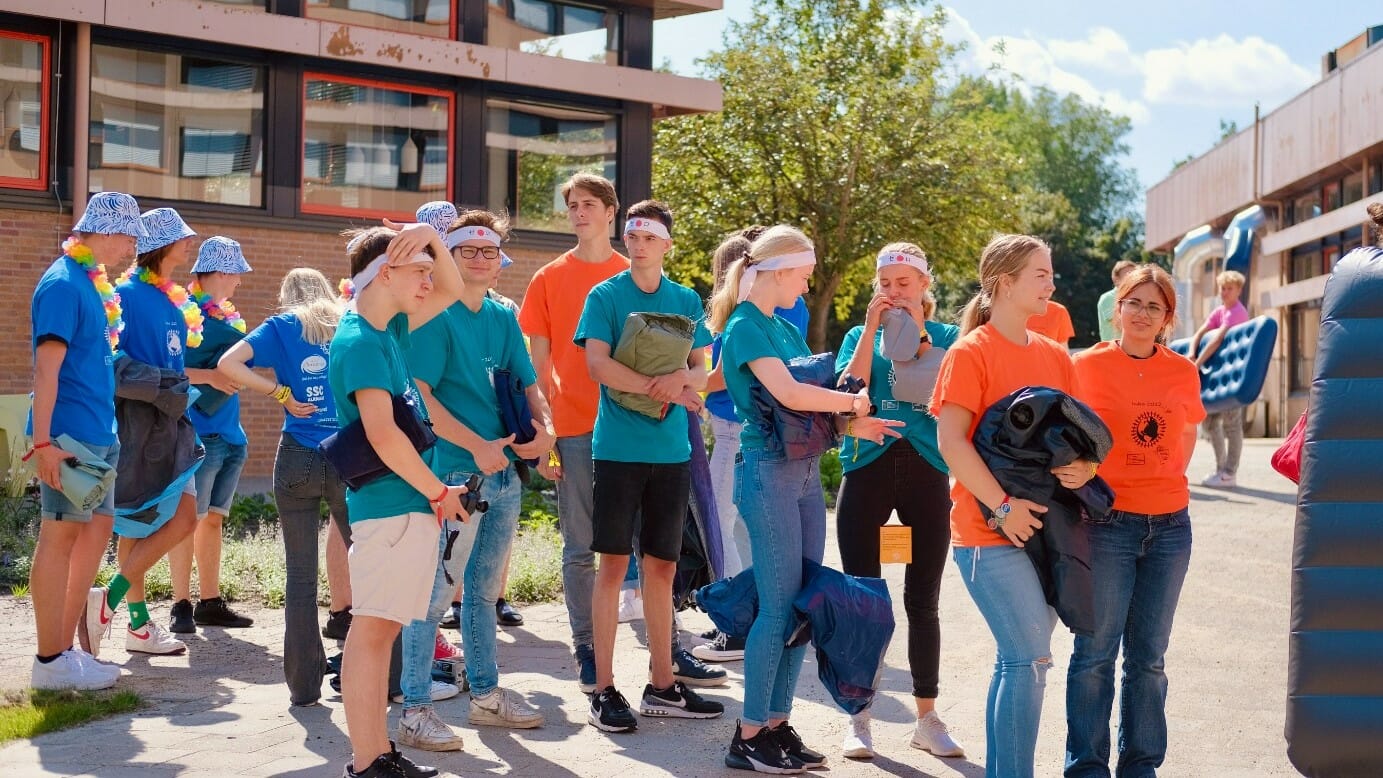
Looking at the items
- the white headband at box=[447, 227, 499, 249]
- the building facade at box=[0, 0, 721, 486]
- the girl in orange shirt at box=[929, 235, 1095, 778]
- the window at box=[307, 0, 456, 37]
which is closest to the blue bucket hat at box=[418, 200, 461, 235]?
the white headband at box=[447, 227, 499, 249]

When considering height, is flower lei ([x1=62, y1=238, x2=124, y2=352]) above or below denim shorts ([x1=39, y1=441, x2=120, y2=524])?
above

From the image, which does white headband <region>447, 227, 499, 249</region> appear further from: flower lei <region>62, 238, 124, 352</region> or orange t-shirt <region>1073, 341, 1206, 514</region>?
orange t-shirt <region>1073, 341, 1206, 514</region>

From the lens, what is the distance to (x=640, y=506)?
20.2 feet

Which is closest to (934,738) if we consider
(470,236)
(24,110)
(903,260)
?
(903,260)

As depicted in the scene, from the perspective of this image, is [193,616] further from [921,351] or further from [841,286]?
[841,286]

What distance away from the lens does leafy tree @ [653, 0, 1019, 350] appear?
3162 centimetres

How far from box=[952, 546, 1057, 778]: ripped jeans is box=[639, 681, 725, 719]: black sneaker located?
1787mm

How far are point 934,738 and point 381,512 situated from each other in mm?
2343

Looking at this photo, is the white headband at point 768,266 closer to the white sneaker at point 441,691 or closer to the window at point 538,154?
the white sneaker at point 441,691

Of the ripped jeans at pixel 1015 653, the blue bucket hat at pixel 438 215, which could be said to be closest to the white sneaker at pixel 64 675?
the blue bucket hat at pixel 438 215

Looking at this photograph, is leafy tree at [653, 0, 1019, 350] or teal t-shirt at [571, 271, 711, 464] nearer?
teal t-shirt at [571, 271, 711, 464]

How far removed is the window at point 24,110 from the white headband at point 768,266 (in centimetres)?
1267

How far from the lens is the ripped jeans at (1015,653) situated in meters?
4.55

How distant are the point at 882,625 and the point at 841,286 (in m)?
30.4
